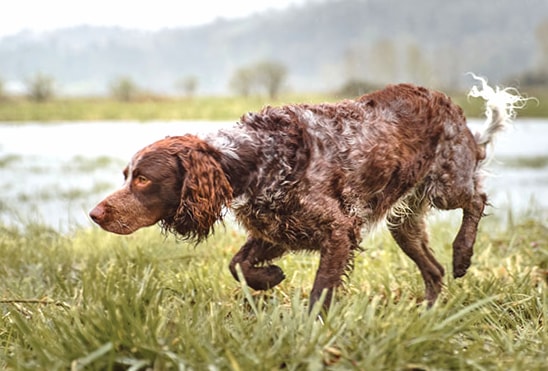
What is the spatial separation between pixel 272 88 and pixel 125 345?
853 centimetres

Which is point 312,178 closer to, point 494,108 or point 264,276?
point 264,276

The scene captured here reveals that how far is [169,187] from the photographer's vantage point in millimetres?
2898

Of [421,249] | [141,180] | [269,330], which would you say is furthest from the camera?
[421,249]

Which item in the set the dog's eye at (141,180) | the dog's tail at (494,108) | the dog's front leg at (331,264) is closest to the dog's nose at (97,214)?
the dog's eye at (141,180)

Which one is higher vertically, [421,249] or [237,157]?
[237,157]

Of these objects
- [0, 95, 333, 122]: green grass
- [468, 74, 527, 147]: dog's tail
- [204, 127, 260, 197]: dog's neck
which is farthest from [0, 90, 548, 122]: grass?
[204, 127, 260, 197]: dog's neck

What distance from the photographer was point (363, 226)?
10.9 feet

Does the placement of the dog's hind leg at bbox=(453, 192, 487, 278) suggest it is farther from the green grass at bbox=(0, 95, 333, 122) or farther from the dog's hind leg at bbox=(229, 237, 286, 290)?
the green grass at bbox=(0, 95, 333, 122)

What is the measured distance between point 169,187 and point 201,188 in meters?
0.13

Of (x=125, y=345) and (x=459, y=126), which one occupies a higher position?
(x=459, y=126)

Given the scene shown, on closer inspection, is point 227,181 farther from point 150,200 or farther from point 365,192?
point 365,192

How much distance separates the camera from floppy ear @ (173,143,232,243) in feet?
9.39

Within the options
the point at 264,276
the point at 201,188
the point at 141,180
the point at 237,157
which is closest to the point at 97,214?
the point at 141,180

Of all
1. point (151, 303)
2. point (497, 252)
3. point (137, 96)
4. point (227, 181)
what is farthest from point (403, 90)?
point (137, 96)
